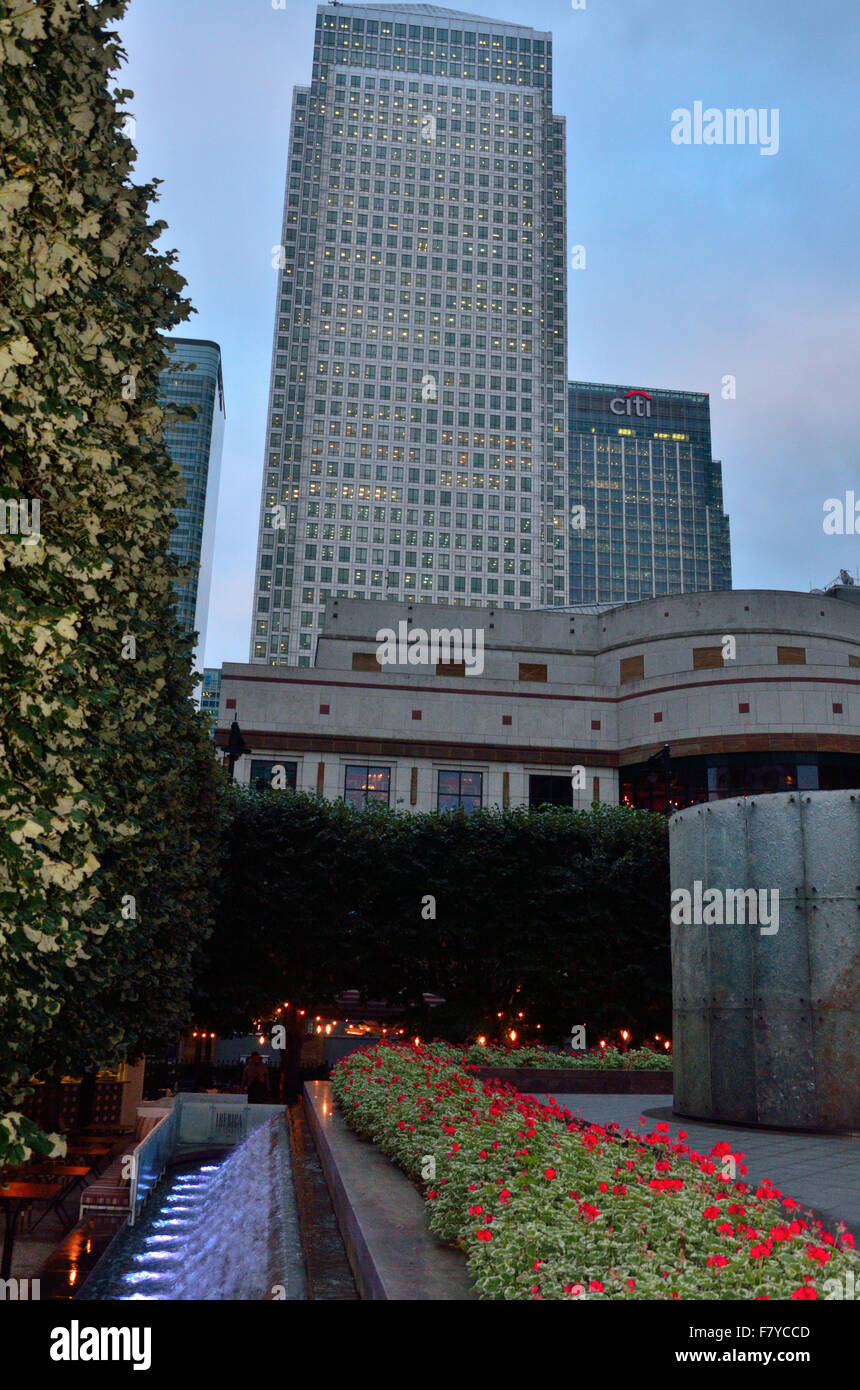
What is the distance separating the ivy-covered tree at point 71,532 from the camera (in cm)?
644

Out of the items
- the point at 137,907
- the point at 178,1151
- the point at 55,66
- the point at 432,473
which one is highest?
the point at 432,473

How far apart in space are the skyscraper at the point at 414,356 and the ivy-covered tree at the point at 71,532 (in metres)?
124

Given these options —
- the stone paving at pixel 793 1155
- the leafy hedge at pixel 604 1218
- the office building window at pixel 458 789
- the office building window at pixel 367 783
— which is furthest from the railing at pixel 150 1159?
the office building window at pixel 458 789

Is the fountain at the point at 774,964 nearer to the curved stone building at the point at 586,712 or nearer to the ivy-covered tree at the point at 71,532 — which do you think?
the ivy-covered tree at the point at 71,532

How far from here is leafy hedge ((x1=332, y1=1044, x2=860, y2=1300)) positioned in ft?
18.7

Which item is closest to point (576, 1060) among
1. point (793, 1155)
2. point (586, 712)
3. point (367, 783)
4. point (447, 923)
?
point (447, 923)

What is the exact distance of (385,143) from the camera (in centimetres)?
15800

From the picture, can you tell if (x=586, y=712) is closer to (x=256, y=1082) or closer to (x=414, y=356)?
(x=256, y=1082)

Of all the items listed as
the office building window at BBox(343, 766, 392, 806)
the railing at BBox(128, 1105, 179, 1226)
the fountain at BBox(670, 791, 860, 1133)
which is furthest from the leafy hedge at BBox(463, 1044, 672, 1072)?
the office building window at BBox(343, 766, 392, 806)

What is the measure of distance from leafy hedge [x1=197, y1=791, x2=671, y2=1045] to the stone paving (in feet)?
43.6

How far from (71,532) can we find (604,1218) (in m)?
6.66
